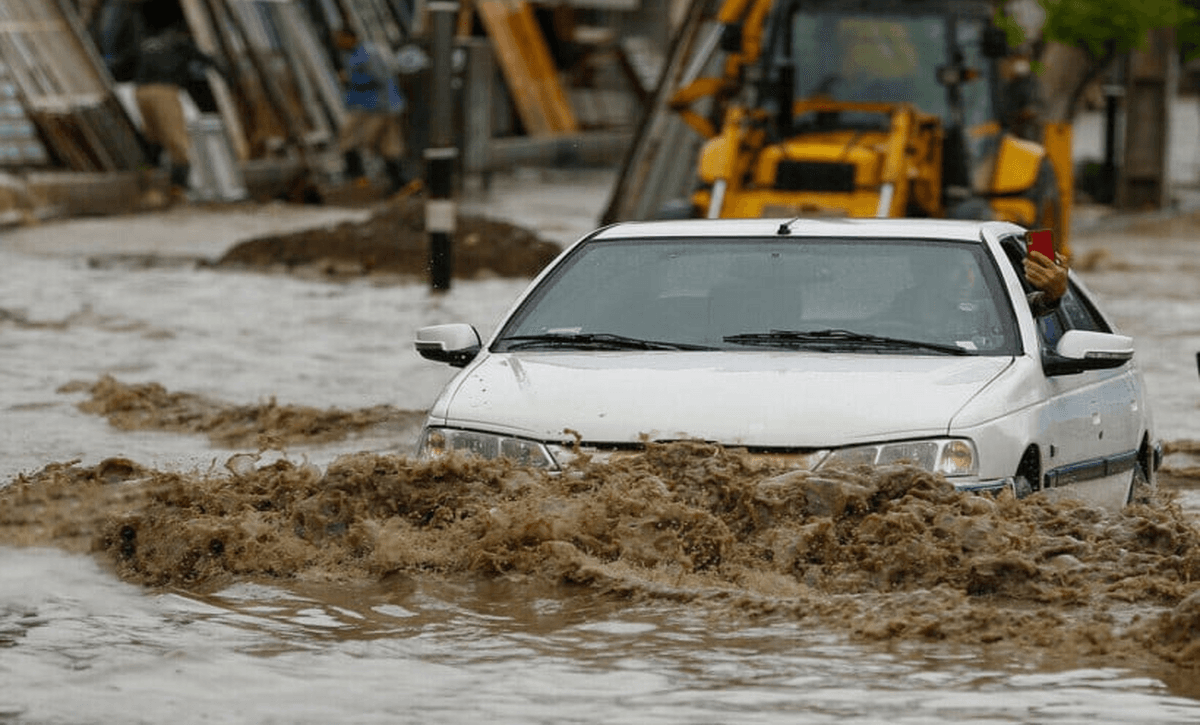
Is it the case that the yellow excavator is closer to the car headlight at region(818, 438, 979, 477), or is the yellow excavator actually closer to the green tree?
the green tree

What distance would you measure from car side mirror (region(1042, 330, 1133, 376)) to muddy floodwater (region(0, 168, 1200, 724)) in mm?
546

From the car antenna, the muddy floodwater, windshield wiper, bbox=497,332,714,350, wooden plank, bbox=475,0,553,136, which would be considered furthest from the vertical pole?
wooden plank, bbox=475,0,553,136

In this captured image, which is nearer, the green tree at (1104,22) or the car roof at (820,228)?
the car roof at (820,228)

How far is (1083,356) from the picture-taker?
8625 millimetres

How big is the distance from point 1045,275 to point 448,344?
2.25m

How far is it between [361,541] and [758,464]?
4.44ft

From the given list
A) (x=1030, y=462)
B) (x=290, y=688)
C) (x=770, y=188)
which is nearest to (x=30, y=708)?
(x=290, y=688)

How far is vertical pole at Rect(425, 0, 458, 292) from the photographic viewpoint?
1961cm

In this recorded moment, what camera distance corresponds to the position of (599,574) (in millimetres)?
7695

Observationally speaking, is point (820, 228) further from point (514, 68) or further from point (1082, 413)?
point (514, 68)

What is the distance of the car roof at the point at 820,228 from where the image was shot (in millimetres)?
9211

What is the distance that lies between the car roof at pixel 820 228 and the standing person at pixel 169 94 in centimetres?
1953

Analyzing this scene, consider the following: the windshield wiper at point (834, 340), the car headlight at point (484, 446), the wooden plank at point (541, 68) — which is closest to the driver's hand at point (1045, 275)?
the windshield wiper at point (834, 340)

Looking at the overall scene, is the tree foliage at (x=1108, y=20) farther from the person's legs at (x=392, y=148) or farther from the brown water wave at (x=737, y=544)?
the brown water wave at (x=737, y=544)
